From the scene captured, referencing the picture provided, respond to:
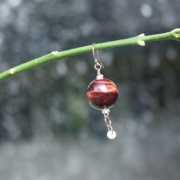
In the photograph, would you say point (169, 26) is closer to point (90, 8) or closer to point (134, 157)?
point (90, 8)

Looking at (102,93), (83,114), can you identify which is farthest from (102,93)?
(83,114)

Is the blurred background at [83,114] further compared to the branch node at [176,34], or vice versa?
the blurred background at [83,114]

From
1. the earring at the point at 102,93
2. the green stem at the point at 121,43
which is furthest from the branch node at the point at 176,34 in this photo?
the earring at the point at 102,93

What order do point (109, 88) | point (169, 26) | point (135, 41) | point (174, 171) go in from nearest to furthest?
point (135, 41) → point (109, 88) → point (169, 26) → point (174, 171)

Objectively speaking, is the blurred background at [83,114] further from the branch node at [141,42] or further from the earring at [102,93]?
the branch node at [141,42]

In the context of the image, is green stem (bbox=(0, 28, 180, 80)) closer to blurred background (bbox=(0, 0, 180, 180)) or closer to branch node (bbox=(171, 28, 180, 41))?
branch node (bbox=(171, 28, 180, 41))

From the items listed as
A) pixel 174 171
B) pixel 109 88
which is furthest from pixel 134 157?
pixel 109 88

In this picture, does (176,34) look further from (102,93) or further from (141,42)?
(102,93)
